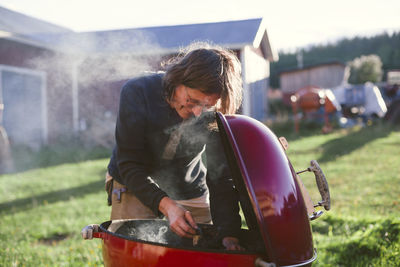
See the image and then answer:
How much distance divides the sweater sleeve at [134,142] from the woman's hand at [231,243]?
0.28 m

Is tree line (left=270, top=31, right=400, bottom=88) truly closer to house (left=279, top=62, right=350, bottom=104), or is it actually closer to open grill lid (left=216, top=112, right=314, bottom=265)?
house (left=279, top=62, right=350, bottom=104)

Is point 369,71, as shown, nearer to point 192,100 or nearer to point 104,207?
point 104,207

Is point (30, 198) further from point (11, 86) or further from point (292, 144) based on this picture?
point (292, 144)

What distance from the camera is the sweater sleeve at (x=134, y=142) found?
1.40 metres

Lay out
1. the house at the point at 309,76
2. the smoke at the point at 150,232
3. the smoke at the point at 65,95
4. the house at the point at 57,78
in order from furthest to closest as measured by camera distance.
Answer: the house at the point at 309,76, the smoke at the point at 65,95, the house at the point at 57,78, the smoke at the point at 150,232

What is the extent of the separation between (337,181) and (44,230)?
3537 millimetres

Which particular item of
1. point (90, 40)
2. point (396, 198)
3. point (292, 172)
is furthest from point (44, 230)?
point (90, 40)

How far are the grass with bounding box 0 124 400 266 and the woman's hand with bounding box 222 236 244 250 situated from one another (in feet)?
3.20

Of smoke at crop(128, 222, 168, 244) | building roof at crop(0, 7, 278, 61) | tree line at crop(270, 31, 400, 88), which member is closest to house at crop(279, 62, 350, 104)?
tree line at crop(270, 31, 400, 88)

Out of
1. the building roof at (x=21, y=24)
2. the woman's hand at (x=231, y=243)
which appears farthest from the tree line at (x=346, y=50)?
the woman's hand at (x=231, y=243)

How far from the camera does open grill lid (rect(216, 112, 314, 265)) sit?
1.10 meters

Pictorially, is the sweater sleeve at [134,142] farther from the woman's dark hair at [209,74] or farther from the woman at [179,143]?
the woman's dark hair at [209,74]

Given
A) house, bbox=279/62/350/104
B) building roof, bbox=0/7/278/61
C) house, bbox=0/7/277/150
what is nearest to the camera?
building roof, bbox=0/7/278/61

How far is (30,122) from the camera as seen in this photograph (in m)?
9.32
